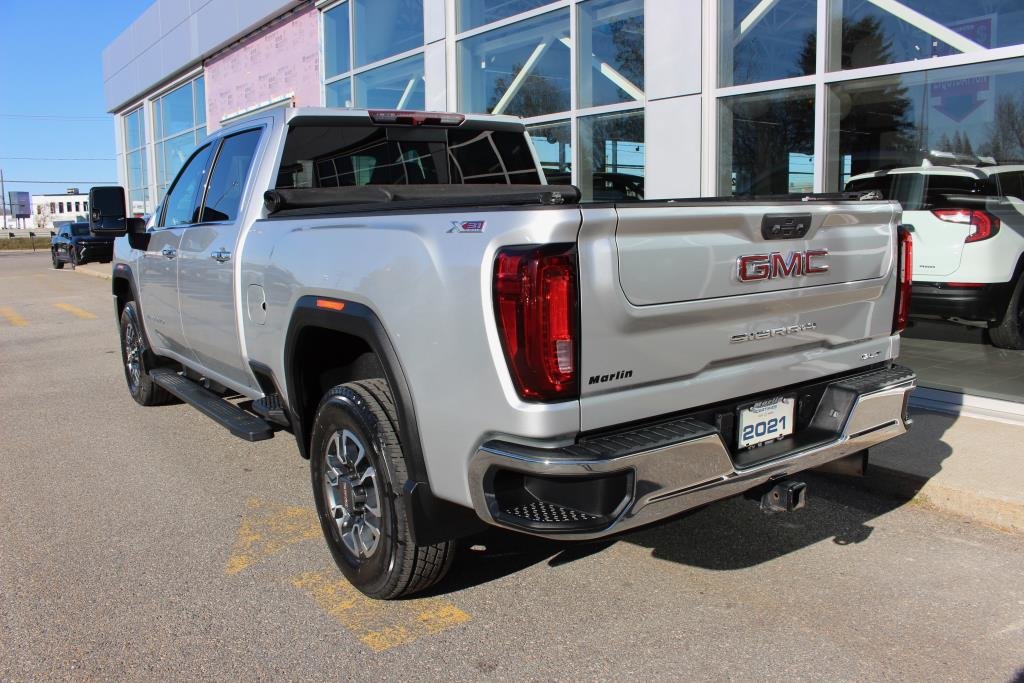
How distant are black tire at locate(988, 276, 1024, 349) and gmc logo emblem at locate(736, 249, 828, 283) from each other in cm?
534

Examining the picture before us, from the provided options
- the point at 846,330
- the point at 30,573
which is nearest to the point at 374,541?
the point at 30,573

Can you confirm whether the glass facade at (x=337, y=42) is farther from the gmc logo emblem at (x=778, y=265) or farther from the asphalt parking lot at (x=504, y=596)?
the gmc logo emblem at (x=778, y=265)

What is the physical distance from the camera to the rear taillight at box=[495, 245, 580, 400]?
2.52m

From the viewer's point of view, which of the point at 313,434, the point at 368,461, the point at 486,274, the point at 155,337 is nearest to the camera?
the point at 486,274

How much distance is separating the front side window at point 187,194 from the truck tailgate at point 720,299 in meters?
3.42

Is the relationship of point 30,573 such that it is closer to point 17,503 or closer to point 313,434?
point 17,503

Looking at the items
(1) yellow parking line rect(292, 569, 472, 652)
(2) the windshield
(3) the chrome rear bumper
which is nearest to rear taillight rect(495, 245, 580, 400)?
(3) the chrome rear bumper

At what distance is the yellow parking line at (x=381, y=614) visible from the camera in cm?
312

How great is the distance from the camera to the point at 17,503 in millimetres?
4617

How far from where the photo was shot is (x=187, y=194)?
553 cm

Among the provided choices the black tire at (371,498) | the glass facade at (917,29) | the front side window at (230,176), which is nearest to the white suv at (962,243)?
the glass facade at (917,29)

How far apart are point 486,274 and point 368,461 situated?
1066 millimetres

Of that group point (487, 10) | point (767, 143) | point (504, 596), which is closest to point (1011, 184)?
point (767, 143)

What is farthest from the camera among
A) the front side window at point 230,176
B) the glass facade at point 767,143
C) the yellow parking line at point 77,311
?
the yellow parking line at point 77,311
